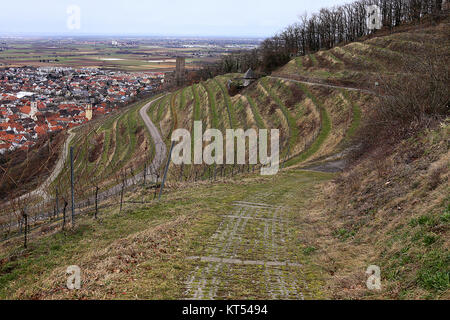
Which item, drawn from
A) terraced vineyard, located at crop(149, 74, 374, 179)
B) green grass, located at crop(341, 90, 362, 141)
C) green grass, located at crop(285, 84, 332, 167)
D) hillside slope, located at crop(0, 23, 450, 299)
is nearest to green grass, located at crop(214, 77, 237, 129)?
terraced vineyard, located at crop(149, 74, 374, 179)

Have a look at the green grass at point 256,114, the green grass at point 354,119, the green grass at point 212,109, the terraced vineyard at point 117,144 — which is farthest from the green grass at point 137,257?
the green grass at point 212,109

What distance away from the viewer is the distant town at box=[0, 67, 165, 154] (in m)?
47.0

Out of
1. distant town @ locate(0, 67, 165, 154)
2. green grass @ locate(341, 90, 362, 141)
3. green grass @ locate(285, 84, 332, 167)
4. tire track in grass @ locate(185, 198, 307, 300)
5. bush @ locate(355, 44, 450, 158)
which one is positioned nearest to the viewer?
tire track in grass @ locate(185, 198, 307, 300)

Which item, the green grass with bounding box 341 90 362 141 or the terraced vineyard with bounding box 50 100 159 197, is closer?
the green grass with bounding box 341 90 362 141

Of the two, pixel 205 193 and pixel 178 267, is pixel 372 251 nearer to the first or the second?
pixel 178 267

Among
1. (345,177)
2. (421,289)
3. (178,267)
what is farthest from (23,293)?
(345,177)

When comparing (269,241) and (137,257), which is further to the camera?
(269,241)

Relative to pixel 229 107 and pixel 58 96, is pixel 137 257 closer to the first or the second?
pixel 229 107

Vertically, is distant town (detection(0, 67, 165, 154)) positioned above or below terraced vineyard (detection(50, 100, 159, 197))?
above

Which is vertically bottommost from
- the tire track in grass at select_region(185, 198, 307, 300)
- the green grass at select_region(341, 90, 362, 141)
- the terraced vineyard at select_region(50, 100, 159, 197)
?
the terraced vineyard at select_region(50, 100, 159, 197)

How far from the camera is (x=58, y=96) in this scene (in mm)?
81312

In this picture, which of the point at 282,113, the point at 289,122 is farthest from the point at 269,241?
the point at 282,113

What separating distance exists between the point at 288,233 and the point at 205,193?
6738 mm

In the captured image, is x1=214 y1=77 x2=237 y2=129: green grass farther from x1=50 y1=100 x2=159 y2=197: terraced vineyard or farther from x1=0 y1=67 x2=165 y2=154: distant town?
x1=0 y1=67 x2=165 y2=154: distant town
